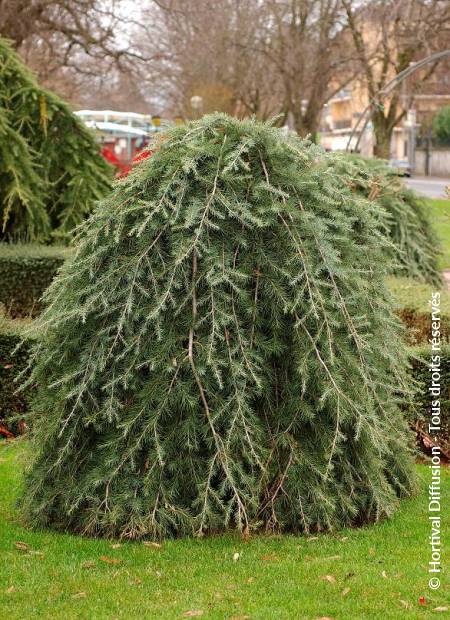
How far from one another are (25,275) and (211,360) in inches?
283

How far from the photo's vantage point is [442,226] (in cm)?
2923

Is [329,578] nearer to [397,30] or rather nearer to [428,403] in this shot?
[428,403]

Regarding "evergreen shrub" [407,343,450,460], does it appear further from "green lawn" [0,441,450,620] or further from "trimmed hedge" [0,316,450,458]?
"green lawn" [0,441,450,620]

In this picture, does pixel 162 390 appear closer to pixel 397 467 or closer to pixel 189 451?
pixel 189 451

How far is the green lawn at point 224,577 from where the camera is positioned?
4219mm

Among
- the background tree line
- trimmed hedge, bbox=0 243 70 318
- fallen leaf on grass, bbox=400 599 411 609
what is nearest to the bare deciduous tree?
the background tree line

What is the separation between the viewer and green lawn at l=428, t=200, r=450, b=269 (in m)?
15.0

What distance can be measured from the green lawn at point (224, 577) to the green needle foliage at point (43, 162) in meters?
7.82

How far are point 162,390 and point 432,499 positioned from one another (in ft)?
6.21

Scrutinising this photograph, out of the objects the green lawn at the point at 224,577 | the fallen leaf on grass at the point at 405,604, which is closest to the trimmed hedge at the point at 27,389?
the green lawn at the point at 224,577

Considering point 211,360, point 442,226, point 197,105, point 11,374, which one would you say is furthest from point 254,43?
point 211,360

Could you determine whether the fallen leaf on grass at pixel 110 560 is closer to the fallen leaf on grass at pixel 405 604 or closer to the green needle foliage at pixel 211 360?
the green needle foliage at pixel 211 360

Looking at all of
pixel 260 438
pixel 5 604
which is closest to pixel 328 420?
pixel 260 438

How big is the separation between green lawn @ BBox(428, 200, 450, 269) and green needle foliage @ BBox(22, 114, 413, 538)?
3.74 meters
